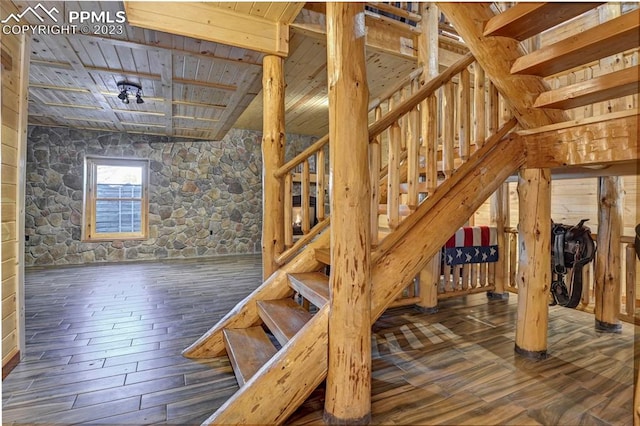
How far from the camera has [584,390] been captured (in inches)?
76.5

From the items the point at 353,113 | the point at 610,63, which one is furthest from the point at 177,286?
the point at 610,63

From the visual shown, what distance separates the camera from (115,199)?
623 centimetres

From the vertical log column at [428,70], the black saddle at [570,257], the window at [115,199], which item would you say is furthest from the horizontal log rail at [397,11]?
the window at [115,199]

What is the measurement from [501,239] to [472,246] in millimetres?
465

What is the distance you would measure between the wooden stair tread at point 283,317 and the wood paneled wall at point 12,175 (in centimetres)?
167

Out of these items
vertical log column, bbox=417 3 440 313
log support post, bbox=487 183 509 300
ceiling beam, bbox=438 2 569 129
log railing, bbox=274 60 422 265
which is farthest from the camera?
log support post, bbox=487 183 509 300

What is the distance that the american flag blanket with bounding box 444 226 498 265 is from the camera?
3539mm

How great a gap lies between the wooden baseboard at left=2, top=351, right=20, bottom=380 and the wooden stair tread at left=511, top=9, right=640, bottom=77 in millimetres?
3735

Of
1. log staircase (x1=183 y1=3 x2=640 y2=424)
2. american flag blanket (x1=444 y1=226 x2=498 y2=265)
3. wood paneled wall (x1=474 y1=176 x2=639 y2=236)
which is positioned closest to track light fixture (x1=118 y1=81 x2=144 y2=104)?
log staircase (x1=183 y1=3 x2=640 y2=424)

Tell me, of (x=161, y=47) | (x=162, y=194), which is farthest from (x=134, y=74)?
(x=162, y=194)

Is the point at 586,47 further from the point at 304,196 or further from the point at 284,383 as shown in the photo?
the point at 284,383

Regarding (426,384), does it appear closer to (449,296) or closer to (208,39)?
(449,296)

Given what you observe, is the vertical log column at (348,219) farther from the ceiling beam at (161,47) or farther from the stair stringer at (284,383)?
the ceiling beam at (161,47)

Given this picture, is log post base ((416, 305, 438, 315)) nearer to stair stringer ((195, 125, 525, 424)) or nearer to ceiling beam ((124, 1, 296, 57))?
stair stringer ((195, 125, 525, 424))
